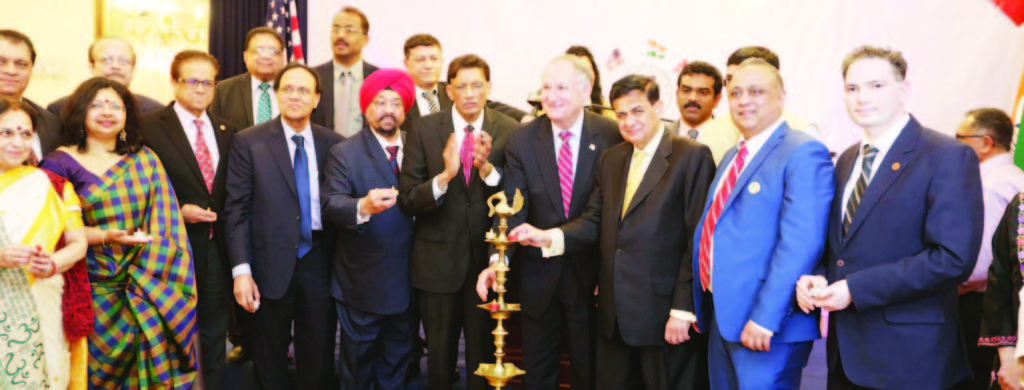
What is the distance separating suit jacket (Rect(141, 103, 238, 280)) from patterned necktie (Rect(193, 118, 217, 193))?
28 mm

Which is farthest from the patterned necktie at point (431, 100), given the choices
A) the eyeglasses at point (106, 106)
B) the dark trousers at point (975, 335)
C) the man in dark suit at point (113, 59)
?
the dark trousers at point (975, 335)

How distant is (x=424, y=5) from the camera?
775 cm

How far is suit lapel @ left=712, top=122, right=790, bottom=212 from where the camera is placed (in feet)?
9.10

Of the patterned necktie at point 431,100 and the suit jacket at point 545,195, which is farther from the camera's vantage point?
the patterned necktie at point 431,100

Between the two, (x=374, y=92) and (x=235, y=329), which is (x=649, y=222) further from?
(x=235, y=329)

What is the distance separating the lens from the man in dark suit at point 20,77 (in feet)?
11.7

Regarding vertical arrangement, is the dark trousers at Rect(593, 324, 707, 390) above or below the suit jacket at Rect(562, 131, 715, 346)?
below

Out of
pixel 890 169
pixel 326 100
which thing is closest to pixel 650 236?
pixel 890 169

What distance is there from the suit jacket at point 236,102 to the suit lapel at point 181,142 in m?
0.71

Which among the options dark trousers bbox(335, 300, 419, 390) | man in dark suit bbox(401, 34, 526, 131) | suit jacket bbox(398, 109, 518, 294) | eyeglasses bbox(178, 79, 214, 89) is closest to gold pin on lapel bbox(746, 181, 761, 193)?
suit jacket bbox(398, 109, 518, 294)

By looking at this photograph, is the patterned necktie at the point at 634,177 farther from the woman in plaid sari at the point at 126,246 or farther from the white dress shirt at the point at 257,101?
the white dress shirt at the point at 257,101

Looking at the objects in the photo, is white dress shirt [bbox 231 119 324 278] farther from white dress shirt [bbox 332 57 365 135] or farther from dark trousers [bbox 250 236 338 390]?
white dress shirt [bbox 332 57 365 135]

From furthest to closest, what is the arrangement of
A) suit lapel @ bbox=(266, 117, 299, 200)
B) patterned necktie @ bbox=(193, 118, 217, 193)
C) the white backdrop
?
1. the white backdrop
2. patterned necktie @ bbox=(193, 118, 217, 193)
3. suit lapel @ bbox=(266, 117, 299, 200)

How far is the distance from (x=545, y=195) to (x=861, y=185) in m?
1.26
